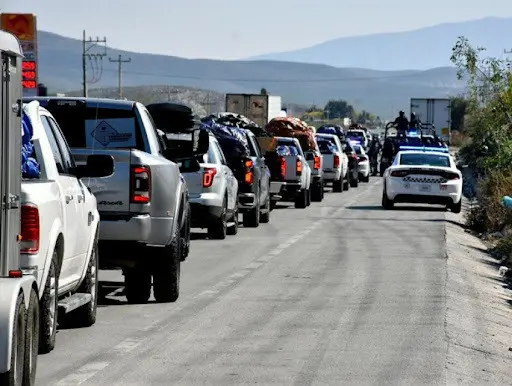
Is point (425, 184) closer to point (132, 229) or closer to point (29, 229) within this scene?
point (132, 229)

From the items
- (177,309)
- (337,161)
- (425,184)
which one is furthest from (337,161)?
(177,309)

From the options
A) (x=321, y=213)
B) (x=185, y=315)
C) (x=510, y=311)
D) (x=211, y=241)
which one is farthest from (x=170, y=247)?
(x=321, y=213)

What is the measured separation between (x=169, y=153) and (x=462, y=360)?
5.18m

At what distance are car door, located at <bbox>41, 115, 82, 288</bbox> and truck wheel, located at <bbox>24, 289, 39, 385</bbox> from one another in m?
2.09

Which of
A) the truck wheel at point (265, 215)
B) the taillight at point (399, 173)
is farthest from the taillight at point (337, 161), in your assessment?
the truck wheel at point (265, 215)

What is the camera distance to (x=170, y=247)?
1581cm

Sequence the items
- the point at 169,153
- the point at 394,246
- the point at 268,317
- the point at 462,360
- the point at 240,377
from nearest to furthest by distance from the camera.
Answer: the point at 240,377
the point at 462,360
the point at 268,317
the point at 169,153
the point at 394,246

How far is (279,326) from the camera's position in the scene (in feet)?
47.5

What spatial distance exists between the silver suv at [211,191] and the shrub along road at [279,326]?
0.78 metres

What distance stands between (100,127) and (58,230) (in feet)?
13.7

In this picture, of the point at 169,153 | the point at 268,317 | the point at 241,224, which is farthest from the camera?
the point at 241,224

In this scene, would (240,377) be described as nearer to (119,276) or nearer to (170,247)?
(170,247)

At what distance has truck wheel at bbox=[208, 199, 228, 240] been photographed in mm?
Answer: 26933

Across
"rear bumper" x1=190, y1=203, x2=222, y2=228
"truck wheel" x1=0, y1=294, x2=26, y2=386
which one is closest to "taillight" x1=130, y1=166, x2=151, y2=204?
"truck wheel" x1=0, y1=294, x2=26, y2=386
